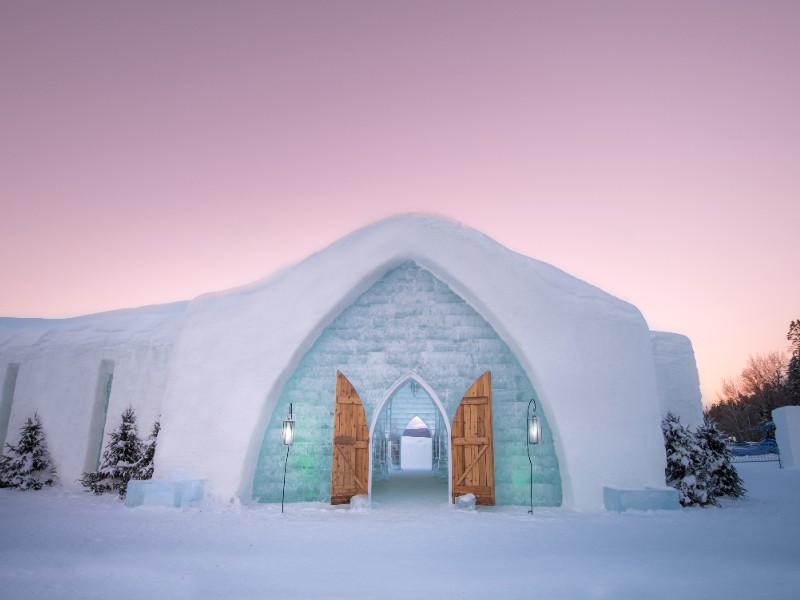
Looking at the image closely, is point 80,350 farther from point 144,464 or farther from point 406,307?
point 406,307

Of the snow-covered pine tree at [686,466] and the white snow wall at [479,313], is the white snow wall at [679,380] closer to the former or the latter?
the snow-covered pine tree at [686,466]

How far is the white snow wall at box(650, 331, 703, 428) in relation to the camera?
517 inches

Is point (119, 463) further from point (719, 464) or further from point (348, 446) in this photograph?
point (719, 464)

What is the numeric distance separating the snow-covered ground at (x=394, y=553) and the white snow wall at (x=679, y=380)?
3.80 metres

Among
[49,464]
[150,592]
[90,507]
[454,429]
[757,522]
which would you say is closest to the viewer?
[150,592]

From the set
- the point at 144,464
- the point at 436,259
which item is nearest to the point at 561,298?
the point at 436,259

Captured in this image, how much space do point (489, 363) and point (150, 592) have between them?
764 cm

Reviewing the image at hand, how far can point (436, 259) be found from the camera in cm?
1077

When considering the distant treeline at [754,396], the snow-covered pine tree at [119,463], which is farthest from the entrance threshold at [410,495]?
the distant treeline at [754,396]

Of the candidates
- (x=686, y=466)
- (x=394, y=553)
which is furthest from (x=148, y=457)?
(x=686, y=466)

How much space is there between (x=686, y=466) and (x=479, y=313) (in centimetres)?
506

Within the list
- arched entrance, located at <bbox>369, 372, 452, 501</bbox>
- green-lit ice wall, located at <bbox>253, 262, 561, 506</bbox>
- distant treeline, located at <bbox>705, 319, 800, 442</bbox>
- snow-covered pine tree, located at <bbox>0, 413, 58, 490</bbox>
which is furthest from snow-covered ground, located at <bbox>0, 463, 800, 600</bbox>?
distant treeline, located at <bbox>705, 319, 800, 442</bbox>

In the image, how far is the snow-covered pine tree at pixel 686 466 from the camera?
973 cm

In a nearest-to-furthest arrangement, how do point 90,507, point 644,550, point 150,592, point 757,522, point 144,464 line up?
point 150,592 → point 644,550 → point 757,522 → point 90,507 → point 144,464
